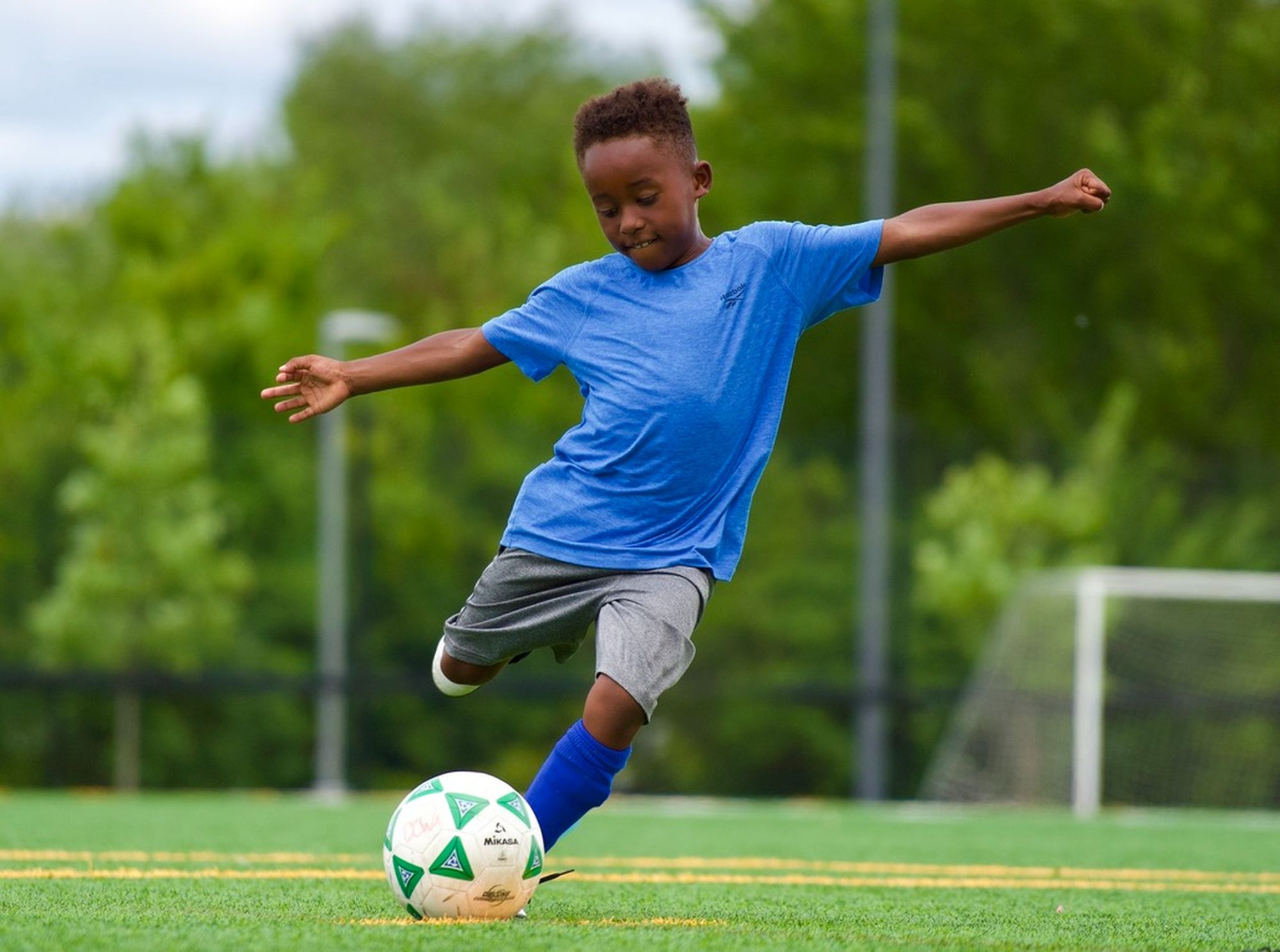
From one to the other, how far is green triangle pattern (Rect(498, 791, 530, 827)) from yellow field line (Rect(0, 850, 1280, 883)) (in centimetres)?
188

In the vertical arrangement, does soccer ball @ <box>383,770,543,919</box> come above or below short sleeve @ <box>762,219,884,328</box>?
below

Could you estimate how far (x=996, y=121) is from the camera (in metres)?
20.5

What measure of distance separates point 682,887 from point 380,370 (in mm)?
1768

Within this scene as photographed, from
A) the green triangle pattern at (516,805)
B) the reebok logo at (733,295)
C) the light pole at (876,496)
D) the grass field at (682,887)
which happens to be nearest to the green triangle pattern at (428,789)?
the green triangle pattern at (516,805)

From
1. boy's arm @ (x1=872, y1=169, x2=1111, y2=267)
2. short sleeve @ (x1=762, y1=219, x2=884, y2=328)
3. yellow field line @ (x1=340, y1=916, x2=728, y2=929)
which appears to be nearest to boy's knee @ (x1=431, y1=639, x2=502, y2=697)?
yellow field line @ (x1=340, y1=916, x2=728, y2=929)

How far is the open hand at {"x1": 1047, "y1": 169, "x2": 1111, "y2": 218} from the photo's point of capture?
4340 mm

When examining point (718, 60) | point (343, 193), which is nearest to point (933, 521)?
point (718, 60)

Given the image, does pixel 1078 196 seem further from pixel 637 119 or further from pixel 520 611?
pixel 520 611

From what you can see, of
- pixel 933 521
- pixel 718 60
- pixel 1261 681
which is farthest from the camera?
pixel 718 60

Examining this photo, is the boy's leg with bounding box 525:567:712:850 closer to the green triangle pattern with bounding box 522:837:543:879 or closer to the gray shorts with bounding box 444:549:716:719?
the gray shorts with bounding box 444:549:716:719

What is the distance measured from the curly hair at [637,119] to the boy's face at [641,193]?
24 mm

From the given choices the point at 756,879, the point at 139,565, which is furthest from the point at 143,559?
the point at 756,879

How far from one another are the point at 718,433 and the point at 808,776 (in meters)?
12.7

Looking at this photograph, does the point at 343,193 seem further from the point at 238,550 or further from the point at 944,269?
the point at 238,550
